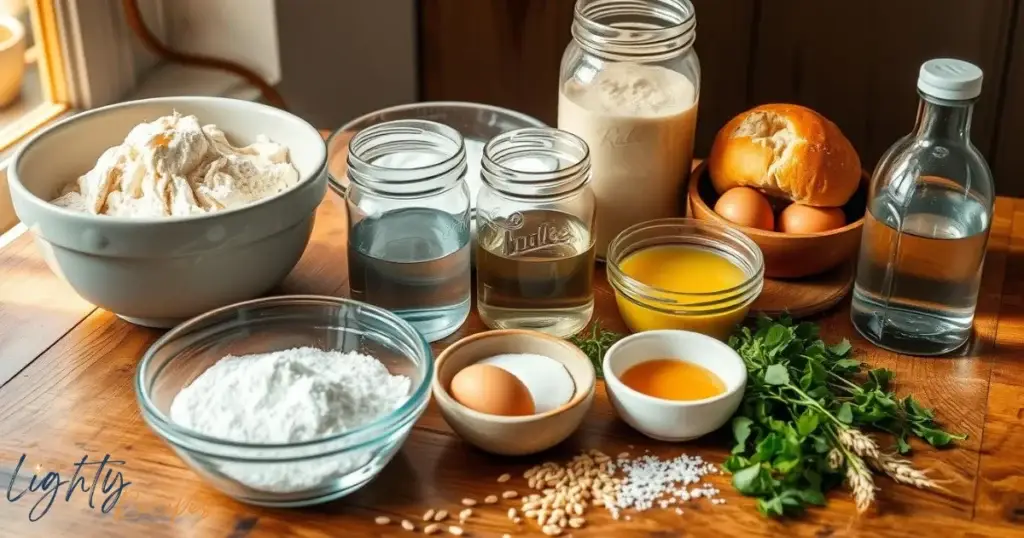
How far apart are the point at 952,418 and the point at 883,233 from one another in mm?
193

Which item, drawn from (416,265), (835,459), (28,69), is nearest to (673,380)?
(835,459)

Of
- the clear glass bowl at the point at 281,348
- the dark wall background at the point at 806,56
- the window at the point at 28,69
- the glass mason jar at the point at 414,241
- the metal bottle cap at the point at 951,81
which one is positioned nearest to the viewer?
the clear glass bowl at the point at 281,348

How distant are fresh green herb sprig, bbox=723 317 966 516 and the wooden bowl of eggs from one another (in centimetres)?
10

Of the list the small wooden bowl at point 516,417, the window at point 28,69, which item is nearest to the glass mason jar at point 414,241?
the small wooden bowl at point 516,417

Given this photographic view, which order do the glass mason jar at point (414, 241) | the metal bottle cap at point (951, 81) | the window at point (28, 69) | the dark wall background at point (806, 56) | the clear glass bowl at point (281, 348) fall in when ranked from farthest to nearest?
the dark wall background at point (806, 56) < the window at point (28, 69) < the glass mason jar at point (414, 241) < the metal bottle cap at point (951, 81) < the clear glass bowl at point (281, 348)

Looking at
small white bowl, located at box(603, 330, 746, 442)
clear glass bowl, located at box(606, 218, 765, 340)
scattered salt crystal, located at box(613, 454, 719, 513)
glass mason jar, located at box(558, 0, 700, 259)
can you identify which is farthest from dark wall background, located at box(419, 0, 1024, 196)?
scattered salt crystal, located at box(613, 454, 719, 513)

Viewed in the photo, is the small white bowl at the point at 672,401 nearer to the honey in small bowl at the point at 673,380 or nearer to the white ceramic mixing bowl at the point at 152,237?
the honey in small bowl at the point at 673,380

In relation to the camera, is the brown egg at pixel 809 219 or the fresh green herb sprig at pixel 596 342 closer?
the fresh green herb sprig at pixel 596 342

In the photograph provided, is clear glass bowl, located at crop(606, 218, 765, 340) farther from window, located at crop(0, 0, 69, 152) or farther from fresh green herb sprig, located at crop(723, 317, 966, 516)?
window, located at crop(0, 0, 69, 152)

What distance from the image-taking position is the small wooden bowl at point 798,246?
123 centimetres

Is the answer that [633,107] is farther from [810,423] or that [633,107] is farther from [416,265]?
[810,423]

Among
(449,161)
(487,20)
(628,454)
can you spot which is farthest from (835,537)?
(487,20)

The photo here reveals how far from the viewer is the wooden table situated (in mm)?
954

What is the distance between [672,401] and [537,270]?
214mm
